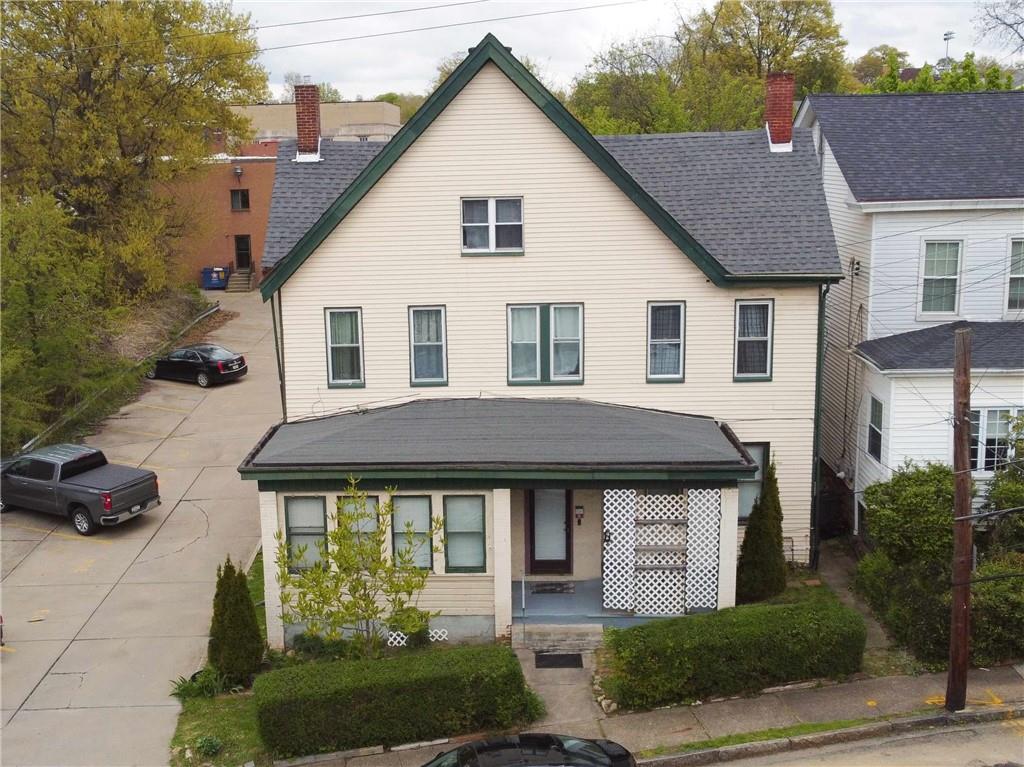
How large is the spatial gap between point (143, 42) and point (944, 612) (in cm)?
4078

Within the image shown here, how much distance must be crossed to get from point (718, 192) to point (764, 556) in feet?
26.9

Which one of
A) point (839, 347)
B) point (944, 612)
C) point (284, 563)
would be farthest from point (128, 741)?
point (839, 347)

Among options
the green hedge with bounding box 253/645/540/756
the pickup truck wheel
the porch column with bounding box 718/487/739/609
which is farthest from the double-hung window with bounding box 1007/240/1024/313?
the pickup truck wheel

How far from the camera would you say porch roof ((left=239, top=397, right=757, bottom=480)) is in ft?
58.2

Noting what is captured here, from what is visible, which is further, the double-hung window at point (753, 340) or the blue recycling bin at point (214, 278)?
the blue recycling bin at point (214, 278)

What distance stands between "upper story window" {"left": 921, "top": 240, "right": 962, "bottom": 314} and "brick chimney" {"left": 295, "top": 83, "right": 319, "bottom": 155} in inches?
573

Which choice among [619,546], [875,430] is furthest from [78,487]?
[875,430]

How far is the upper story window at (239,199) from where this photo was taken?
5709 cm

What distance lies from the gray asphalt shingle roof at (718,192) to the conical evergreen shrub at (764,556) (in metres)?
4.84

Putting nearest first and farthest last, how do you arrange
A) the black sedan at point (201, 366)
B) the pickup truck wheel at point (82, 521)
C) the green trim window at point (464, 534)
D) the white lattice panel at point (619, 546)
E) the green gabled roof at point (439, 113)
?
1. the white lattice panel at point (619, 546)
2. the green trim window at point (464, 534)
3. the green gabled roof at point (439, 113)
4. the pickup truck wheel at point (82, 521)
5. the black sedan at point (201, 366)

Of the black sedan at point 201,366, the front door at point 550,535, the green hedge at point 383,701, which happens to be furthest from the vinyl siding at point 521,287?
the black sedan at point 201,366

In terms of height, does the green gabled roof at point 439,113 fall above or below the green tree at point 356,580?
above

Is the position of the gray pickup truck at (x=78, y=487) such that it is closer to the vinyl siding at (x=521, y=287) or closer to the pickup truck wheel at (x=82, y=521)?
the pickup truck wheel at (x=82, y=521)

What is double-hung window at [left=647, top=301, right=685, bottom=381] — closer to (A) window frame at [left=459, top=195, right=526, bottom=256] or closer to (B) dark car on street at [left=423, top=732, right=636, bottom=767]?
(A) window frame at [left=459, top=195, right=526, bottom=256]
